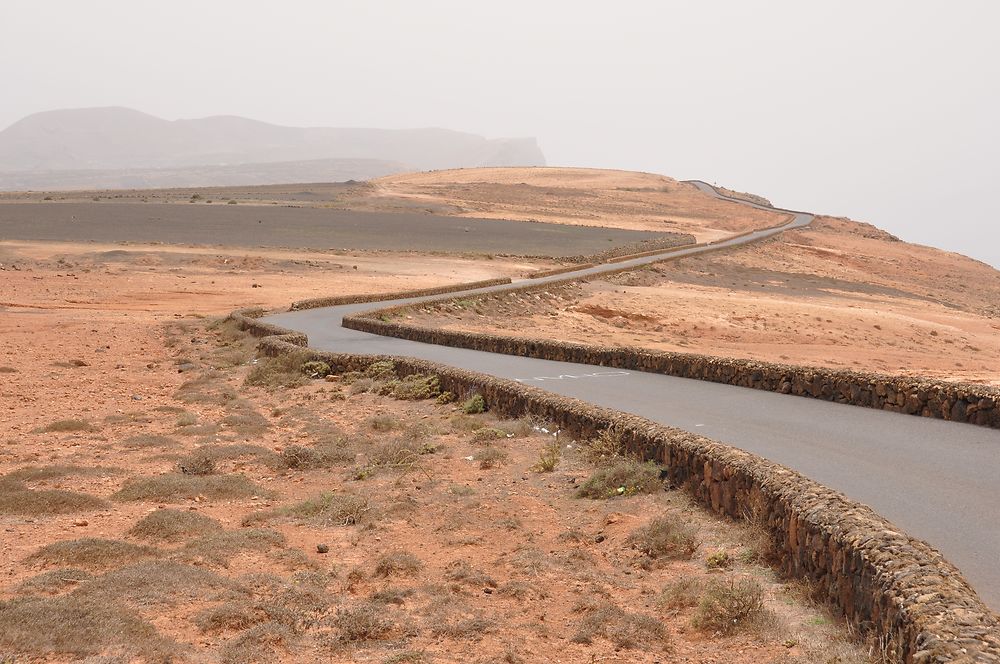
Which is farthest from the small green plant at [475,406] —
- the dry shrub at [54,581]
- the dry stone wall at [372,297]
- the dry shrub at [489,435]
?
the dry stone wall at [372,297]

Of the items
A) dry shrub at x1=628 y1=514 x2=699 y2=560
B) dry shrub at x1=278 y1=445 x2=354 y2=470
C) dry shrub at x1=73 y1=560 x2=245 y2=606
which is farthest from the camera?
dry shrub at x1=278 y1=445 x2=354 y2=470

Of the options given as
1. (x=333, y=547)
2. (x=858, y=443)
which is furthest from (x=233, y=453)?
(x=858, y=443)

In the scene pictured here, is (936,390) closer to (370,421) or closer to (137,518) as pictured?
(370,421)

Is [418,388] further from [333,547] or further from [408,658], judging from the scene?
[408,658]

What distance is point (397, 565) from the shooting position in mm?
7953

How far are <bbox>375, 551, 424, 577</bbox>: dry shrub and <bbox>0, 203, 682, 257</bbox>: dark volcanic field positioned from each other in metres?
50.8

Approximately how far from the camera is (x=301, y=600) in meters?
7.18

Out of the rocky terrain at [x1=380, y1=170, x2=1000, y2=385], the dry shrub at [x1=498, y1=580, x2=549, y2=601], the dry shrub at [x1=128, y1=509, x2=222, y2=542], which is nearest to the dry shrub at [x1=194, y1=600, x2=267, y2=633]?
the dry shrub at [x1=498, y1=580, x2=549, y2=601]

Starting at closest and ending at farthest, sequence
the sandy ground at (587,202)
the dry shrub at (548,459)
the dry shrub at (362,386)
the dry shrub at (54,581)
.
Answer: the dry shrub at (54,581)
the dry shrub at (548,459)
the dry shrub at (362,386)
the sandy ground at (587,202)

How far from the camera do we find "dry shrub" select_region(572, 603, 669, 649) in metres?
6.24

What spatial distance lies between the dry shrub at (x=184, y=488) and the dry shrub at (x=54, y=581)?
2720 millimetres

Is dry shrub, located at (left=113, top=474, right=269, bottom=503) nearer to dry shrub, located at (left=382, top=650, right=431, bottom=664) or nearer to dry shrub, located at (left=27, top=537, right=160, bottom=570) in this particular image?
dry shrub, located at (left=27, top=537, right=160, bottom=570)

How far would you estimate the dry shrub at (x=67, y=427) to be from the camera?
13.8 m

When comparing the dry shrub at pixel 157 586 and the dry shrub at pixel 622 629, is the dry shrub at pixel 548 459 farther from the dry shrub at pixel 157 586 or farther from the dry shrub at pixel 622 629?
the dry shrub at pixel 157 586
